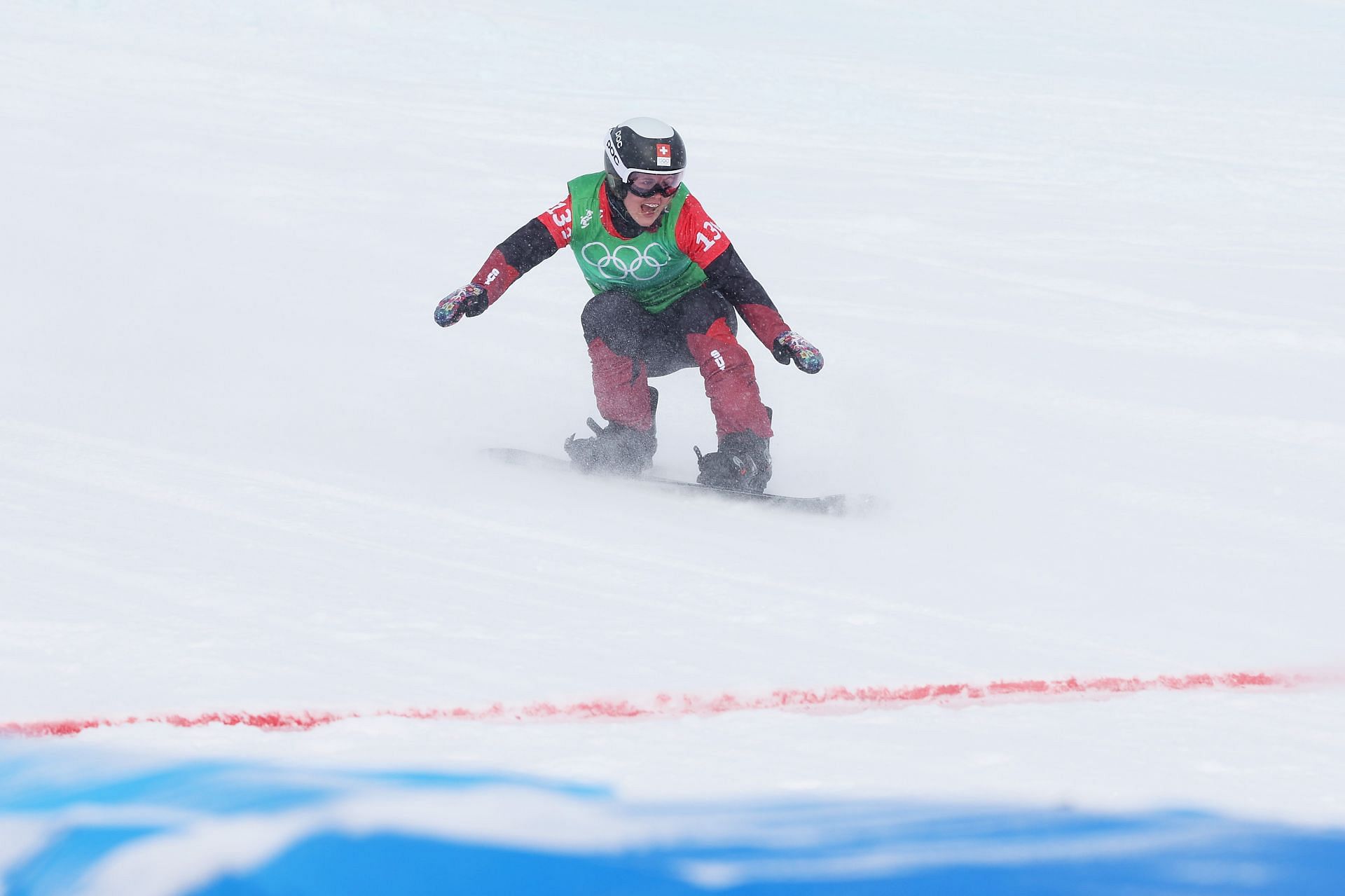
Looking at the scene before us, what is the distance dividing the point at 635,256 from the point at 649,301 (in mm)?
226

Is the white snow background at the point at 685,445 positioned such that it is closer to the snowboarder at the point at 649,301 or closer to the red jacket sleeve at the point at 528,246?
Result: the snowboarder at the point at 649,301

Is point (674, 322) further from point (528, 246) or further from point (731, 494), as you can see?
point (731, 494)

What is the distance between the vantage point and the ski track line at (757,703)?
2.93 m

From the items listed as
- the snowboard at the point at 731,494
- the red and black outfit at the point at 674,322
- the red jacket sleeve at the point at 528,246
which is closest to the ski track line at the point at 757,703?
the snowboard at the point at 731,494

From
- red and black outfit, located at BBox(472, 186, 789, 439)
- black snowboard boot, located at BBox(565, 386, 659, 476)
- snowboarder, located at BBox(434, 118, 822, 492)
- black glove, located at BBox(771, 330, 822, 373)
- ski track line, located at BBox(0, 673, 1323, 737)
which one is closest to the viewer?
ski track line, located at BBox(0, 673, 1323, 737)

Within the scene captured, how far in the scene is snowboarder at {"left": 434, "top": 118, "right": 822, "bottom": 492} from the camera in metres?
4.86

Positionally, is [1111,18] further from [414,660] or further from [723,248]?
[414,660]

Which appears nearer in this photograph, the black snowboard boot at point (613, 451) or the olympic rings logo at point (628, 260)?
the olympic rings logo at point (628, 260)

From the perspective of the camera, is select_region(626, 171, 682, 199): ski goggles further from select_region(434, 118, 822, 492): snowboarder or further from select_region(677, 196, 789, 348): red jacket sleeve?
select_region(677, 196, 789, 348): red jacket sleeve

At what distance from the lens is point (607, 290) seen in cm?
525

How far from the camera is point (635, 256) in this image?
5.09 m

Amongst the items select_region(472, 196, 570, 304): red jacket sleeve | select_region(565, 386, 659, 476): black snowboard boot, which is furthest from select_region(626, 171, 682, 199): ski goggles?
select_region(565, 386, 659, 476): black snowboard boot

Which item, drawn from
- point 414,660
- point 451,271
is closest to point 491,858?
point 414,660

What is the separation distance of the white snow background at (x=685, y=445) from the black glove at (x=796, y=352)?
550mm
